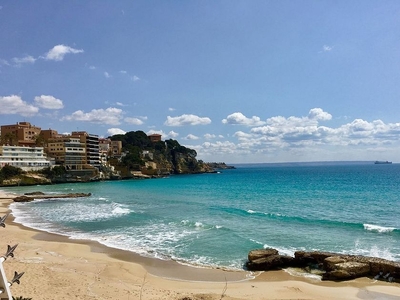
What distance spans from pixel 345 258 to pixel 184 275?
25.5 feet

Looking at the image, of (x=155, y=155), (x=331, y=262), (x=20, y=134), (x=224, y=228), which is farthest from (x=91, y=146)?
(x=331, y=262)

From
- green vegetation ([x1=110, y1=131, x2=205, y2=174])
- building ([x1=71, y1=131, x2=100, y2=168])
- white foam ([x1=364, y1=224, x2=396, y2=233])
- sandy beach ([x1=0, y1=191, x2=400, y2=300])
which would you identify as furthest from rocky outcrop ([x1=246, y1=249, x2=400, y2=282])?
green vegetation ([x1=110, y1=131, x2=205, y2=174])

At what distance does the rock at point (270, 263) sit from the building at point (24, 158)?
288 ft

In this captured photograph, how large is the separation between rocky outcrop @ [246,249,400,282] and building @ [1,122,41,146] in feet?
338

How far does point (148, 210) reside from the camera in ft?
123

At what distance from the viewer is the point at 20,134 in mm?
111938

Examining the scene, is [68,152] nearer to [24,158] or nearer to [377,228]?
[24,158]

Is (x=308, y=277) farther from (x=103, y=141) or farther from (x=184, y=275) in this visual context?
(x=103, y=141)

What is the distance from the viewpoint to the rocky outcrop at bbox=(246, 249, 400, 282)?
575 inches

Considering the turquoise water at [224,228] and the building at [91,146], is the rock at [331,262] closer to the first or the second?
the turquoise water at [224,228]

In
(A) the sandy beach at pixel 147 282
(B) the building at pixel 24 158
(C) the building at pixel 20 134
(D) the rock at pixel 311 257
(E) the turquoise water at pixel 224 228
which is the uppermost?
(C) the building at pixel 20 134

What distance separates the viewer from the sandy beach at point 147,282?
1270cm

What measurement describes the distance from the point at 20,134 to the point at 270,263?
381 ft

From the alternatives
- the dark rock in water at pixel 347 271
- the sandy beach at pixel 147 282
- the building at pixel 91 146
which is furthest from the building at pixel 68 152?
the dark rock in water at pixel 347 271
